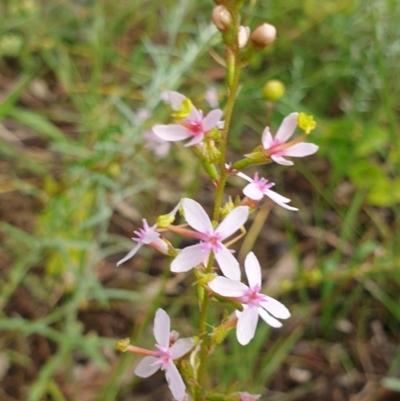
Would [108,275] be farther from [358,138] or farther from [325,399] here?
[358,138]

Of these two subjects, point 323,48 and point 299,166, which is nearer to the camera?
point 299,166

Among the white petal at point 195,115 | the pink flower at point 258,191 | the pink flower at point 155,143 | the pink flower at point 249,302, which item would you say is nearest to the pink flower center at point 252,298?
the pink flower at point 249,302

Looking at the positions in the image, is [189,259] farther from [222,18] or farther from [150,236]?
[222,18]

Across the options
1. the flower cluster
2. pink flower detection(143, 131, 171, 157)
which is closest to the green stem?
the flower cluster

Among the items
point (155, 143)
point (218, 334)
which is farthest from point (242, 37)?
point (155, 143)

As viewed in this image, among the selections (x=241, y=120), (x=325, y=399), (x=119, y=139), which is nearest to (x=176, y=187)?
(x=241, y=120)
